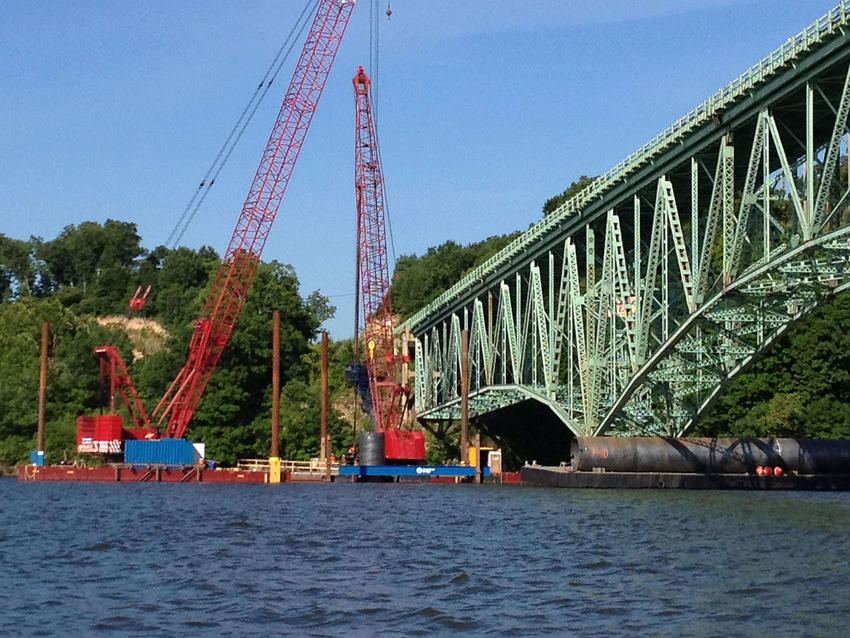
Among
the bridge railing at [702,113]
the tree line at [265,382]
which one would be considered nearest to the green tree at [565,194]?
the tree line at [265,382]

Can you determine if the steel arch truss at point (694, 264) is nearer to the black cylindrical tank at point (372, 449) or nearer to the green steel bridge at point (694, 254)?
the green steel bridge at point (694, 254)

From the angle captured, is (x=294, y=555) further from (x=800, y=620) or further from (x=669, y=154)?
(x=669, y=154)

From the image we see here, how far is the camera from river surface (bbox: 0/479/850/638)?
2664 centimetres

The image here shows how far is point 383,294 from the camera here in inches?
4774

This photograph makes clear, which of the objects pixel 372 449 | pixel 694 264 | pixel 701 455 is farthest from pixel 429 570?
pixel 372 449

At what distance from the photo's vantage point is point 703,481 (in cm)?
8081

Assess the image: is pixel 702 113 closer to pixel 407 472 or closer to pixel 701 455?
pixel 701 455

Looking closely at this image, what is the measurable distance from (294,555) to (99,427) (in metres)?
72.2

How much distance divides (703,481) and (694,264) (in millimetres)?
18785

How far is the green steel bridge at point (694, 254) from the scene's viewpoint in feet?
187

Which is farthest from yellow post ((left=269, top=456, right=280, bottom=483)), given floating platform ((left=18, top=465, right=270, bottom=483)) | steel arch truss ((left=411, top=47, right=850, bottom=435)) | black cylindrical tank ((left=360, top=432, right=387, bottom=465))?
steel arch truss ((left=411, top=47, right=850, bottom=435))

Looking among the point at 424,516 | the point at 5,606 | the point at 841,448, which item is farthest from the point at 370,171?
the point at 5,606

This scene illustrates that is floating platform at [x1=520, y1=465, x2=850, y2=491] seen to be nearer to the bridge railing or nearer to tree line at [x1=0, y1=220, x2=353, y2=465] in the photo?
the bridge railing

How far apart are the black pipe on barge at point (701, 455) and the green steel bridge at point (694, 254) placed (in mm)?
2255
